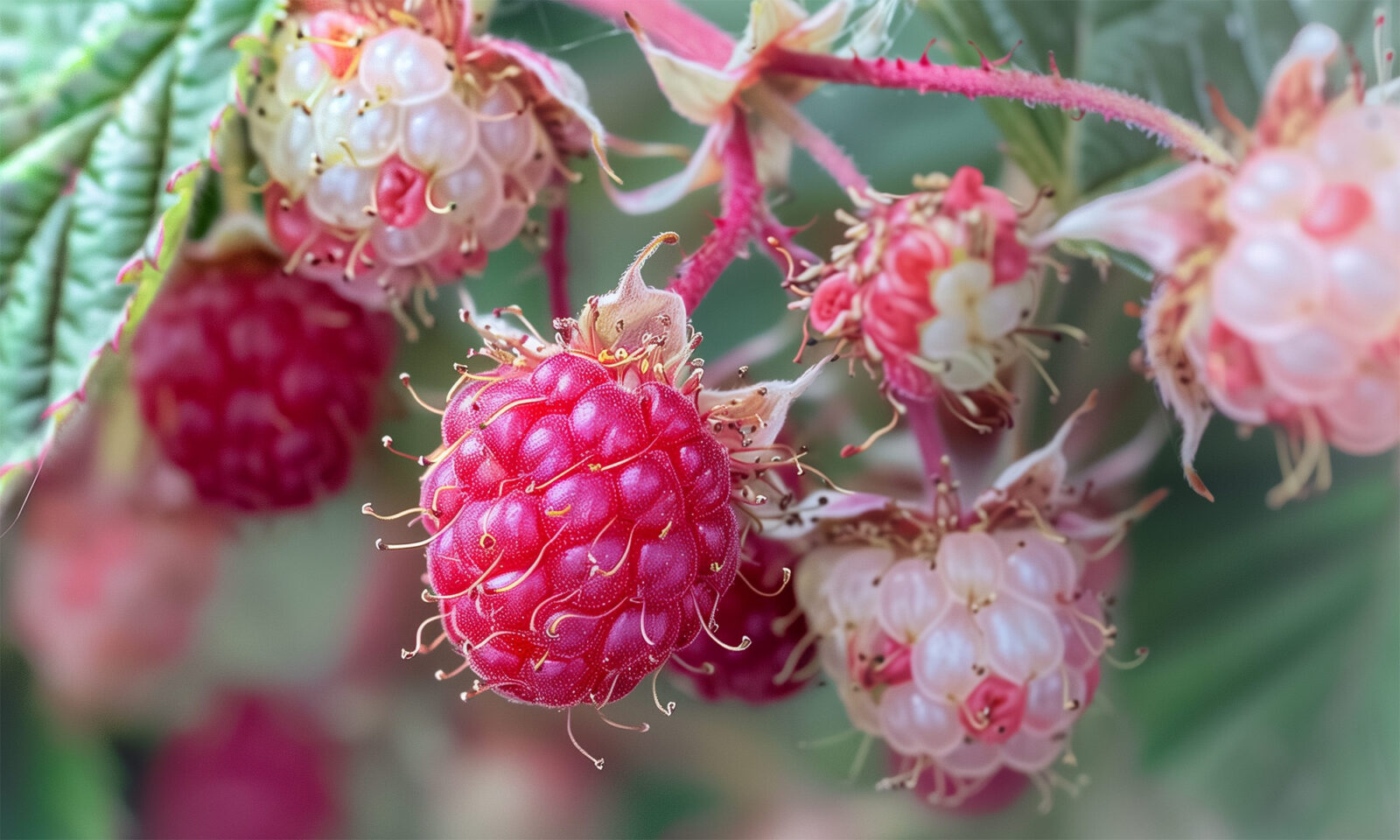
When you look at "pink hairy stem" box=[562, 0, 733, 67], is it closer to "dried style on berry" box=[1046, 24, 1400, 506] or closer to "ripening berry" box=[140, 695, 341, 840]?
"dried style on berry" box=[1046, 24, 1400, 506]

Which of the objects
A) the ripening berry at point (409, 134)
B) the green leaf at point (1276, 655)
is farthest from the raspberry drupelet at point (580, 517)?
the green leaf at point (1276, 655)

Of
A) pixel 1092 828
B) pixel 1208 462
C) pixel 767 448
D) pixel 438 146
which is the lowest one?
pixel 1092 828

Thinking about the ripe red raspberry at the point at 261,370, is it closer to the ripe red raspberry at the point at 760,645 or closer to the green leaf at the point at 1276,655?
the ripe red raspberry at the point at 760,645

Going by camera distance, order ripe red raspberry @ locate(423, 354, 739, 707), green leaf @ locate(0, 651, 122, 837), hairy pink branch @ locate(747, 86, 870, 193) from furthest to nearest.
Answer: green leaf @ locate(0, 651, 122, 837) → hairy pink branch @ locate(747, 86, 870, 193) → ripe red raspberry @ locate(423, 354, 739, 707)

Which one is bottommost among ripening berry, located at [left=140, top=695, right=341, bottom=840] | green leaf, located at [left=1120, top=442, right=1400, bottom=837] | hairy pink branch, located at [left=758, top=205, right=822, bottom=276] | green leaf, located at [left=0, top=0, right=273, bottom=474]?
green leaf, located at [left=1120, top=442, right=1400, bottom=837]

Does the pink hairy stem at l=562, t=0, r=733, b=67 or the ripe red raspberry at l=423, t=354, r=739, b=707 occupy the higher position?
the pink hairy stem at l=562, t=0, r=733, b=67

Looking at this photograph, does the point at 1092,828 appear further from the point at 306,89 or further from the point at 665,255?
the point at 306,89

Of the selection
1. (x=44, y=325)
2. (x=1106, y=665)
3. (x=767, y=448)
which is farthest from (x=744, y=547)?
(x=44, y=325)

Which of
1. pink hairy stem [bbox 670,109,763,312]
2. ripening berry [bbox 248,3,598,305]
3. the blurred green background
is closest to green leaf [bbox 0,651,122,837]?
the blurred green background
